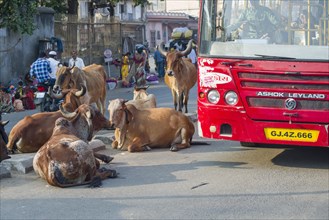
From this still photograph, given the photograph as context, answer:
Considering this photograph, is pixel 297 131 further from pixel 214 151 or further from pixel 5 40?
pixel 5 40

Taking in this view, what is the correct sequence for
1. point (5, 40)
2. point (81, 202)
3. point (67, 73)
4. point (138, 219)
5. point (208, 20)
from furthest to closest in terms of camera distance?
point (5, 40) → point (67, 73) → point (208, 20) → point (81, 202) → point (138, 219)

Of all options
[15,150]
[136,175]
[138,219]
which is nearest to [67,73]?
[15,150]

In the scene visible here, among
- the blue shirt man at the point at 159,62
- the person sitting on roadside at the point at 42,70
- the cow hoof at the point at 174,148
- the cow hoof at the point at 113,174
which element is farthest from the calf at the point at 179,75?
the blue shirt man at the point at 159,62

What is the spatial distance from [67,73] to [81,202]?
6.82m

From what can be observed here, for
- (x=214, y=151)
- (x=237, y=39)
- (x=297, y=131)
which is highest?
(x=237, y=39)

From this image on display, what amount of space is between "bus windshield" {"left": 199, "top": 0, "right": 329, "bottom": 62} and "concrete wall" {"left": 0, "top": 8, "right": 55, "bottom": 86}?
40.1 ft

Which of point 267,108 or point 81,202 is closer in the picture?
point 81,202

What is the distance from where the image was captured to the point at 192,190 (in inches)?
338

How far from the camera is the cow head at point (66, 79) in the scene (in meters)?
14.4

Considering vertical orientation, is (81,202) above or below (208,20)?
below

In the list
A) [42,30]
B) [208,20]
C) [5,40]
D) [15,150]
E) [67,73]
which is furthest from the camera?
[42,30]

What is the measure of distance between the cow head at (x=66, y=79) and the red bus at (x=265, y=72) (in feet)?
16.5

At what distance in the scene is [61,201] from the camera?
8109 millimetres

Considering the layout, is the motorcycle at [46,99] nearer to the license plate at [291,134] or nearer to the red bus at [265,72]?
the red bus at [265,72]
